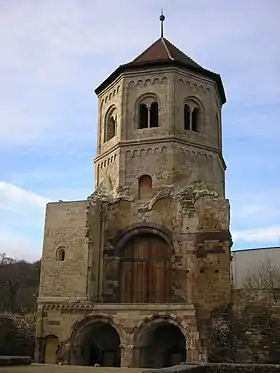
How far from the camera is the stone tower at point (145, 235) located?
2345 centimetres

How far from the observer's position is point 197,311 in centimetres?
2305

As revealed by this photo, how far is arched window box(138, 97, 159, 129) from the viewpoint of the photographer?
1102 inches

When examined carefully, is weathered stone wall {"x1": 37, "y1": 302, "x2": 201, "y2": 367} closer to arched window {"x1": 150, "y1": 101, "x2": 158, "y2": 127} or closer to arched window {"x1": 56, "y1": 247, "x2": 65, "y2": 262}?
arched window {"x1": 56, "y1": 247, "x2": 65, "y2": 262}

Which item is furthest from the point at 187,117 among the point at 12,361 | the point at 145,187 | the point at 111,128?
the point at 12,361

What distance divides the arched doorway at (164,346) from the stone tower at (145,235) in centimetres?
5

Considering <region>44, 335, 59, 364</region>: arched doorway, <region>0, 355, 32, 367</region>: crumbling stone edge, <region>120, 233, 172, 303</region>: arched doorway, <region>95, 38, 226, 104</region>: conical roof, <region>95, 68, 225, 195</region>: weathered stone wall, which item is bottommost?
<region>0, 355, 32, 367</region>: crumbling stone edge

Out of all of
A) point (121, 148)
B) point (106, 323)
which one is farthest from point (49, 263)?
point (121, 148)

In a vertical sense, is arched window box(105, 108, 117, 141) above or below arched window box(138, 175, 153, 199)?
above

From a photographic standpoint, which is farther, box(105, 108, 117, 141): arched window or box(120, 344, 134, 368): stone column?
box(105, 108, 117, 141): arched window

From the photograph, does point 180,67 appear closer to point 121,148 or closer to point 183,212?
point 121,148

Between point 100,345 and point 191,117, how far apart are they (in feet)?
40.8

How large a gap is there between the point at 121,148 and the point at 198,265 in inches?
290

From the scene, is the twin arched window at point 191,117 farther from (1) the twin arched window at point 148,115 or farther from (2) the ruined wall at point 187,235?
(2) the ruined wall at point 187,235

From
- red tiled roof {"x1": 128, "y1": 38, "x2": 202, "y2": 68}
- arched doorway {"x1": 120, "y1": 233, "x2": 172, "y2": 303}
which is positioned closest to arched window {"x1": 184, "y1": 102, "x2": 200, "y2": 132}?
red tiled roof {"x1": 128, "y1": 38, "x2": 202, "y2": 68}
